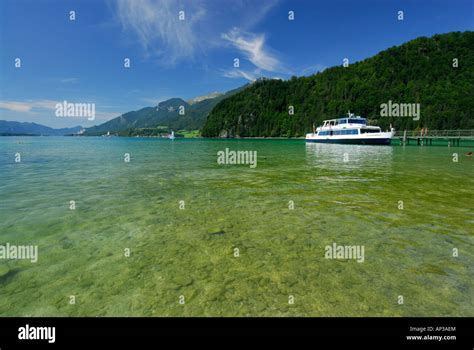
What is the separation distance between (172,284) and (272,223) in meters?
4.21

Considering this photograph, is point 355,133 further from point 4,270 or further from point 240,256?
point 4,270

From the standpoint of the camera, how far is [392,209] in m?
9.52

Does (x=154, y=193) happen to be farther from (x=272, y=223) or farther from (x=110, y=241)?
(x=272, y=223)

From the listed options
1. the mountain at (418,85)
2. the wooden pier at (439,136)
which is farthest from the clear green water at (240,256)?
the mountain at (418,85)

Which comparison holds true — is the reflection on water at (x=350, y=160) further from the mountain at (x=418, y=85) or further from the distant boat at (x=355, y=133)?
the mountain at (x=418, y=85)

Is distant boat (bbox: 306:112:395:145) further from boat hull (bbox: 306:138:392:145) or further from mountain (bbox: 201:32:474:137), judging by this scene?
mountain (bbox: 201:32:474:137)

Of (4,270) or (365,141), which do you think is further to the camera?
(365,141)

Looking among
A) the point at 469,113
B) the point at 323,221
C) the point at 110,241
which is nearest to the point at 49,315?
the point at 110,241

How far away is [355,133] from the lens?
7162cm

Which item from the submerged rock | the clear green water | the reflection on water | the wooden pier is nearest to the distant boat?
the wooden pier

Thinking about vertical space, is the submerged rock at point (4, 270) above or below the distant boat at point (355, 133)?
below

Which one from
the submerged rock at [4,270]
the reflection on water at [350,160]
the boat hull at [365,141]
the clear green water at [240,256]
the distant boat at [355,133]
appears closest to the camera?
the clear green water at [240,256]

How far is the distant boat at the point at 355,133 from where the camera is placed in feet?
217

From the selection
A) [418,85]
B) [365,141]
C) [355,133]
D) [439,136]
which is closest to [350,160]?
[365,141]
